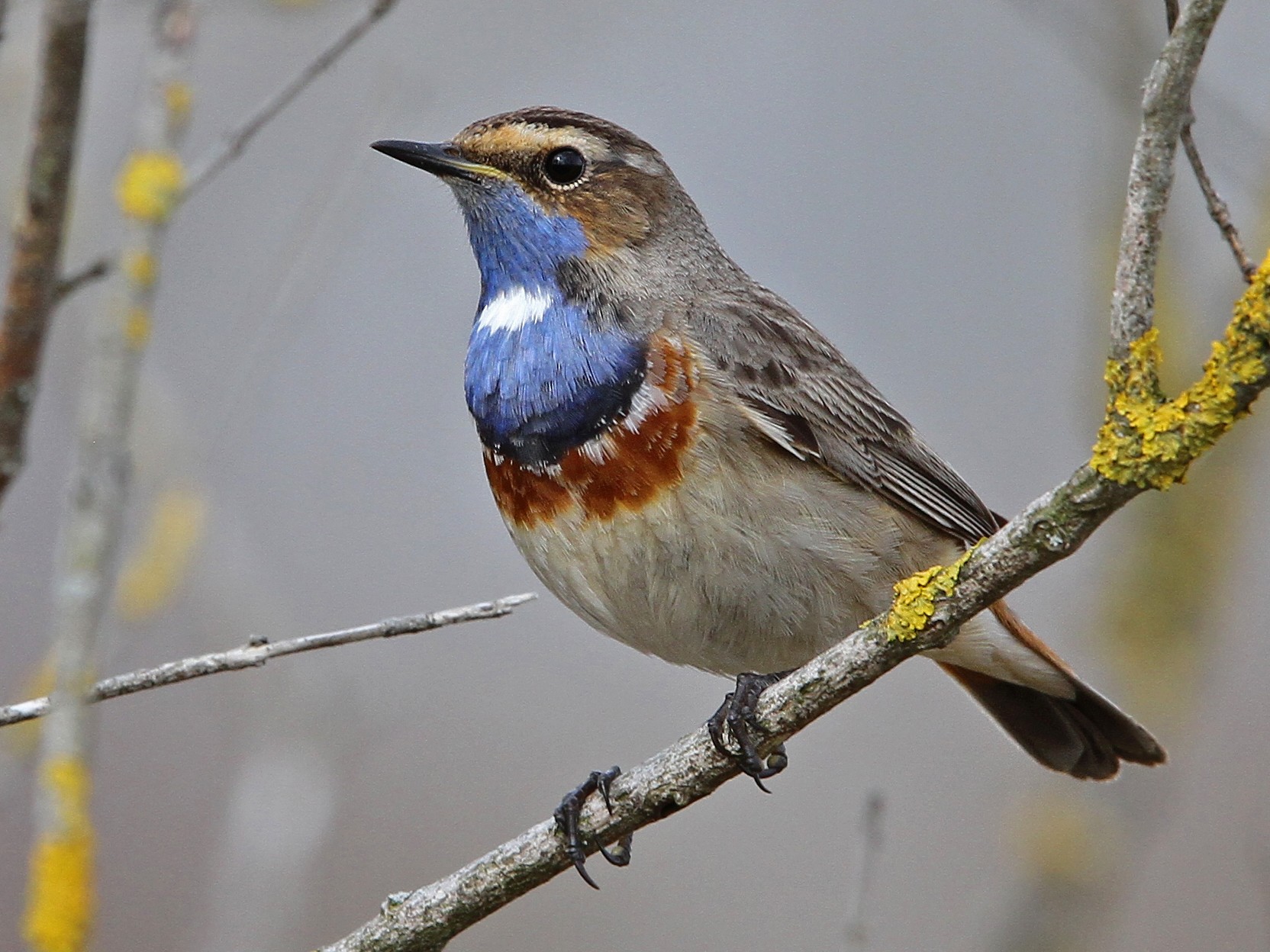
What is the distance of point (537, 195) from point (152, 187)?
2.05 meters

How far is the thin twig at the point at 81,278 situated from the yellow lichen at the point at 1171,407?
6.60 feet

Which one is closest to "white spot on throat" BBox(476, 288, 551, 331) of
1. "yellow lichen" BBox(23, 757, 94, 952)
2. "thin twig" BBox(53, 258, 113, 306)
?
"thin twig" BBox(53, 258, 113, 306)

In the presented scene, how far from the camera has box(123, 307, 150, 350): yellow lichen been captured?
8.19 ft

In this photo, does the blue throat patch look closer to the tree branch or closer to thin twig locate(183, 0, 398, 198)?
the tree branch

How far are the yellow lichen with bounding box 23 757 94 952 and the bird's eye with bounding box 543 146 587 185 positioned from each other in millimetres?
2817

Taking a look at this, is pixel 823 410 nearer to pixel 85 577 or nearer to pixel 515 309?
pixel 515 309

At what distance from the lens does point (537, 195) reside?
15.3 ft

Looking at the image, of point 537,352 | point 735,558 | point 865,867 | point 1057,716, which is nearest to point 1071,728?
A: point 1057,716

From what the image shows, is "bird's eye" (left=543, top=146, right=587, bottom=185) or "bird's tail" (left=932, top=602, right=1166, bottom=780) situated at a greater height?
"bird's eye" (left=543, top=146, right=587, bottom=185)

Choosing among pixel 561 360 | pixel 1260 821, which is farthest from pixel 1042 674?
pixel 1260 821

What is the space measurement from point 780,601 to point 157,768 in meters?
4.28

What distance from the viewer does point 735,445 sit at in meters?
4.21

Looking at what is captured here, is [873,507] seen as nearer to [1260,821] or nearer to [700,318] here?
[700,318]

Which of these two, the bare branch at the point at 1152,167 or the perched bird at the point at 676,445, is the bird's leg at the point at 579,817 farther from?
the bare branch at the point at 1152,167
